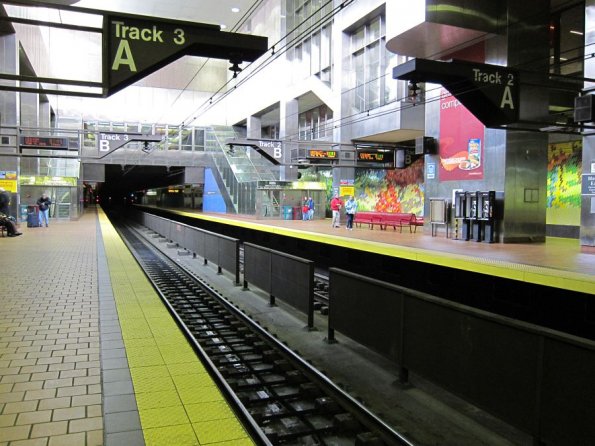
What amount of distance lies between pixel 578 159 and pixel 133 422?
15.7m

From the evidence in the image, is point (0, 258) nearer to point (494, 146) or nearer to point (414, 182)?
point (494, 146)

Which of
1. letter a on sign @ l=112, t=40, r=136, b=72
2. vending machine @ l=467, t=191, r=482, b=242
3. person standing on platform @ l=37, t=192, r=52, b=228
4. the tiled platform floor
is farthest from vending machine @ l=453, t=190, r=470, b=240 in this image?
person standing on platform @ l=37, t=192, r=52, b=228

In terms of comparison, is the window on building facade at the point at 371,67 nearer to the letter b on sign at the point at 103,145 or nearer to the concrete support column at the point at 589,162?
the concrete support column at the point at 589,162

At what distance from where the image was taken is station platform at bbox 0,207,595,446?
11.7 ft

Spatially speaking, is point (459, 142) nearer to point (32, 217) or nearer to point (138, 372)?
point (138, 372)

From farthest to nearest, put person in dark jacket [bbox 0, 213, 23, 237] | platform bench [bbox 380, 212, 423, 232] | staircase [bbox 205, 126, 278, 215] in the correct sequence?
staircase [bbox 205, 126, 278, 215] < person in dark jacket [bbox 0, 213, 23, 237] < platform bench [bbox 380, 212, 423, 232]

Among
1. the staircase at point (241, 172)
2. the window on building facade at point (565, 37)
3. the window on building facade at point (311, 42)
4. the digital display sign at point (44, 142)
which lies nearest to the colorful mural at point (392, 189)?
the window on building facade at point (311, 42)

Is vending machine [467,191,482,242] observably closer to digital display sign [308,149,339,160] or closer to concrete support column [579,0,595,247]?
concrete support column [579,0,595,247]

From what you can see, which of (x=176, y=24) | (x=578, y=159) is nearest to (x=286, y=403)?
(x=176, y=24)

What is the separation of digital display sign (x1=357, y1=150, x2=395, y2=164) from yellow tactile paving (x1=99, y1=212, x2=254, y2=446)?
16.0 metres

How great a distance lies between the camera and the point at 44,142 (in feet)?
68.0

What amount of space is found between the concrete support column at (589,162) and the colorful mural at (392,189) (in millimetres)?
12900

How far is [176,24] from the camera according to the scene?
6.16 metres

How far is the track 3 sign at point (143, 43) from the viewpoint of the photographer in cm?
594
